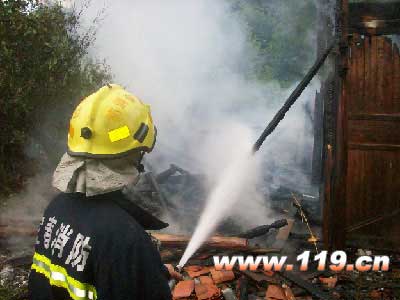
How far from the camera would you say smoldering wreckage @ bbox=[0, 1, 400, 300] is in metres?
5.14

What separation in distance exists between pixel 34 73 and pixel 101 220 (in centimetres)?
662

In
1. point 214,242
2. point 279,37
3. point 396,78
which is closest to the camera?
point 214,242

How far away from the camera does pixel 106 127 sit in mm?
2141

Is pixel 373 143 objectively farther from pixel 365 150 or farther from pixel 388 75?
pixel 388 75

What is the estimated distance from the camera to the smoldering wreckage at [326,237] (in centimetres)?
514

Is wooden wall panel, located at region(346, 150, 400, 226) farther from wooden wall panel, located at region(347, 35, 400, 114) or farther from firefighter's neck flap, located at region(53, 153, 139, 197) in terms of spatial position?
firefighter's neck flap, located at region(53, 153, 139, 197)

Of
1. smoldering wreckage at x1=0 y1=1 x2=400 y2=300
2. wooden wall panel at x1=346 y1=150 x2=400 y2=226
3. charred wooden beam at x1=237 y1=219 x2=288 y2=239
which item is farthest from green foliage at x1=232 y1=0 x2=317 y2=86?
charred wooden beam at x1=237 y1=219 x2=288 y2=239

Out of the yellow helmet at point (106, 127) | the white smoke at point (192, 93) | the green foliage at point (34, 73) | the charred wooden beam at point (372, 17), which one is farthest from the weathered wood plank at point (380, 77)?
the green foliage at point (34, 73)

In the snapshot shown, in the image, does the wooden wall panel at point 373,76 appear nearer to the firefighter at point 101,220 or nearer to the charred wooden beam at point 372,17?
the charred wooden beam at point 372,17

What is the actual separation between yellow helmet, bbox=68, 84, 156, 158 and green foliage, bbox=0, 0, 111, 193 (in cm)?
591

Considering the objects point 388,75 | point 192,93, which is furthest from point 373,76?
point 192,93

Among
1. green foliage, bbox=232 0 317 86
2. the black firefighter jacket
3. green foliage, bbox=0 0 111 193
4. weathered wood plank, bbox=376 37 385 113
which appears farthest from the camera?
green foliage, bbox=232 0 317 86

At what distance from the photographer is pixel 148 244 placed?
194 centimetres

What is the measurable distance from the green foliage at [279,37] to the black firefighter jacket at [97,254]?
62.1 feet
